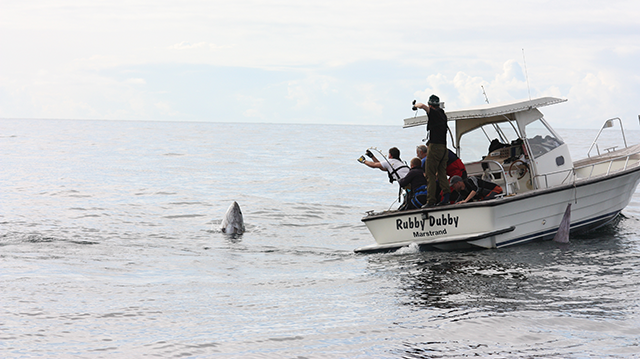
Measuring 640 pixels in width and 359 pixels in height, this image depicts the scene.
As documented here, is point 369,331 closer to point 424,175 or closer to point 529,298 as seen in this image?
point 529,298

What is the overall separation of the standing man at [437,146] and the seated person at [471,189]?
0.25 meters

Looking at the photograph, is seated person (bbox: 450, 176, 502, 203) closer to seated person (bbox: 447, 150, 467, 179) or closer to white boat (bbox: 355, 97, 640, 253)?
seated person (bbox: 447, 150, 467, 179)

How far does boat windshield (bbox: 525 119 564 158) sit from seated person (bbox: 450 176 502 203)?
1.34m

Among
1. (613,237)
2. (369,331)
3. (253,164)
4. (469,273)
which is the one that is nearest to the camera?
(369,331)

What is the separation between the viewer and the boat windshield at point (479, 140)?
12831mm

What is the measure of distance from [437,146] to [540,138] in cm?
258

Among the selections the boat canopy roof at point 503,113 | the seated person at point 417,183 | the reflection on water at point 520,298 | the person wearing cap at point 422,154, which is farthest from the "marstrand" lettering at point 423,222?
the boat canopy roof at point 503,113

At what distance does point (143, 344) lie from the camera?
22.0 ft

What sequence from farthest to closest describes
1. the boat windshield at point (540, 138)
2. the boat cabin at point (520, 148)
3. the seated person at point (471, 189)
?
the boat windshield at point (540, 138)
the boat cabin at point (520, 148)
the seated person at point (471, 189)

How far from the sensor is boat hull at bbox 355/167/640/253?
10938 mm

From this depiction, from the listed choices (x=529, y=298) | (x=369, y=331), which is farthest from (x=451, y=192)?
(x=369, y=331)

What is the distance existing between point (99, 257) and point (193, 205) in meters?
9.01

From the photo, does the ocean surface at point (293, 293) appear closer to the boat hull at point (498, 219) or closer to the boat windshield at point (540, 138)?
the boat hull at point (498, 219)

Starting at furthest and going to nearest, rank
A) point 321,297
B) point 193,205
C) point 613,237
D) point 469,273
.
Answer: point 193,205
point 613,237
point 469,273
point 321,297
